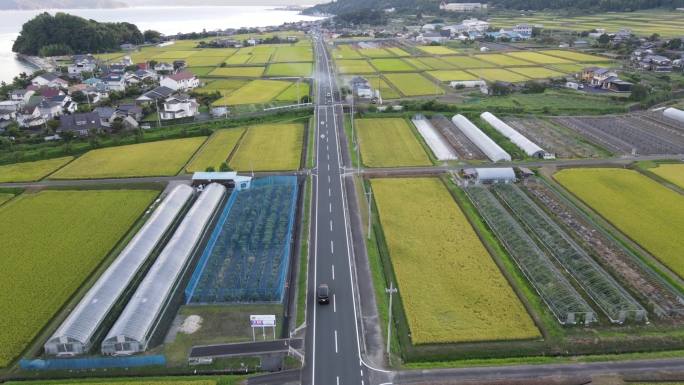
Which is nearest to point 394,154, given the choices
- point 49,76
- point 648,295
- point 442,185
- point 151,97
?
point 442,185

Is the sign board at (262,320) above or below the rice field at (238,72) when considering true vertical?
below

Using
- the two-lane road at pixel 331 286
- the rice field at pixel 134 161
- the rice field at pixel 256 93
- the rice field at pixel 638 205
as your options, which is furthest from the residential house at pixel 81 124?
the rice field at pixel 638 205

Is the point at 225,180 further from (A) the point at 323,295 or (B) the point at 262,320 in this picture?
(B) the point at 262,320

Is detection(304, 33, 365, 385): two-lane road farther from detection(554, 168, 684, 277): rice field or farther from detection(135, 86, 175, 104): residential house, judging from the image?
detection(135, 86, 175, 104): residential house

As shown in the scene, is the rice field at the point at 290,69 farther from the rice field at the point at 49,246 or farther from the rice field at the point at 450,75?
the rice field at the point at 49,246

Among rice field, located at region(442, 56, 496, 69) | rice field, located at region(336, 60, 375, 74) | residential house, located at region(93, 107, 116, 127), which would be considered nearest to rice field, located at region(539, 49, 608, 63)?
rice field, located at region(442, 56, 496, 69)

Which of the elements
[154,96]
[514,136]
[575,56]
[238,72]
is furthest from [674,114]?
[238,72]

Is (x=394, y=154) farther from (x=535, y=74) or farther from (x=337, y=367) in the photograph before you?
(x=535, y=74)
